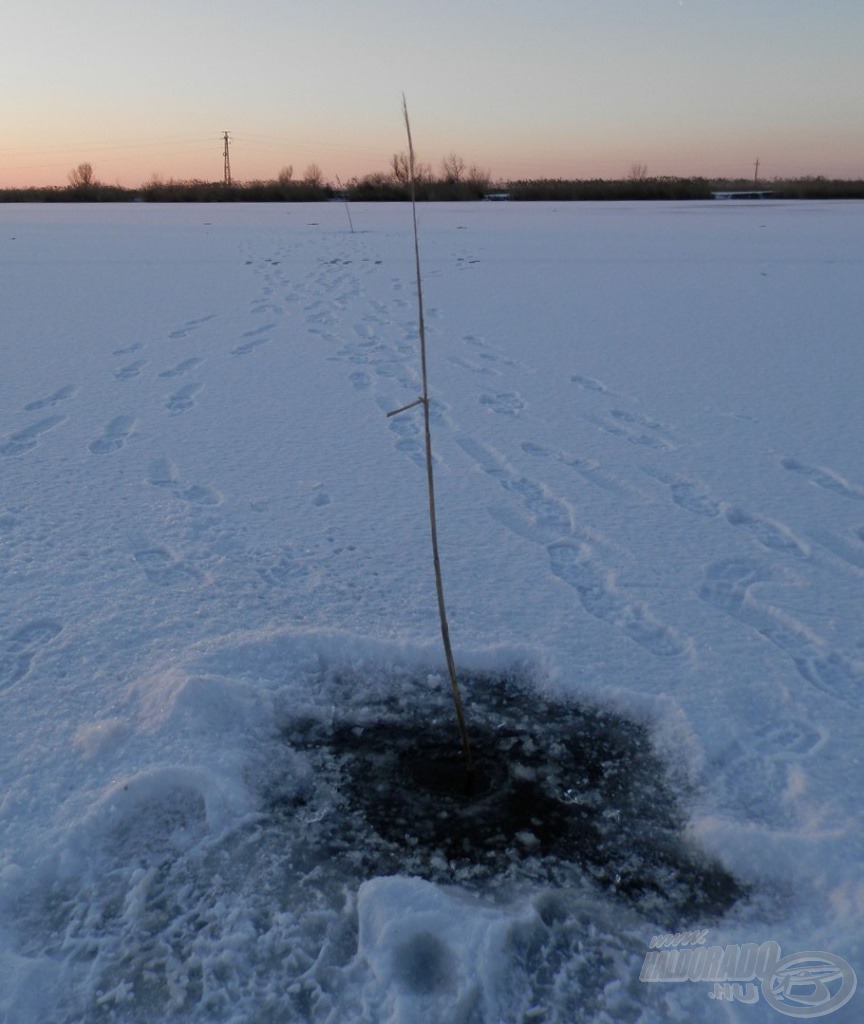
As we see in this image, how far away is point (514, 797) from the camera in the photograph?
6.38ft

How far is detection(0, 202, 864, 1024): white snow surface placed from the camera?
155 cm

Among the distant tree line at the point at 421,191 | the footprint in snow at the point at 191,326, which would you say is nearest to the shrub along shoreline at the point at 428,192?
the distant tree line at the point at 421,191

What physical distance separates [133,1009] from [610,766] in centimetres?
113

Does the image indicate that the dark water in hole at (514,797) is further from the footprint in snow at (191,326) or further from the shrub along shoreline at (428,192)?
the shrub along shoreline at (428,192)

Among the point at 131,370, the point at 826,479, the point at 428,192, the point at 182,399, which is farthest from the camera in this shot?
the point at 428,192

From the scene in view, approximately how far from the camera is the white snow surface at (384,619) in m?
1.55

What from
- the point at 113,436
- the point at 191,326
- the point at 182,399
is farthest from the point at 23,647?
the point at 191,326

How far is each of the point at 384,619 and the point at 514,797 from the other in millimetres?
796

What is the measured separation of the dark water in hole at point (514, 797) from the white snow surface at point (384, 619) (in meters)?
0.07

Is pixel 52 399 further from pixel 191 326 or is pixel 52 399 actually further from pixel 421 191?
pixel 421 191

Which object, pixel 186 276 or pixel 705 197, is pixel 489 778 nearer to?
pixel 186 276

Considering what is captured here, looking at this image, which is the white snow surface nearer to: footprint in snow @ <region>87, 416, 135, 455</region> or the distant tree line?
footprint in snow @ <region>87, 416, 135, 455</region>

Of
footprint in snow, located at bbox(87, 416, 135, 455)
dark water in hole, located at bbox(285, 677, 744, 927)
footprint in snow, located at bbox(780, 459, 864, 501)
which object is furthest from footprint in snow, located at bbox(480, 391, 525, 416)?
dark water in hole, located at bbox(285, 677, 744, 927)

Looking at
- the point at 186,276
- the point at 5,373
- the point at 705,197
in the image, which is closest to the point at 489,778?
the point at 5,373
